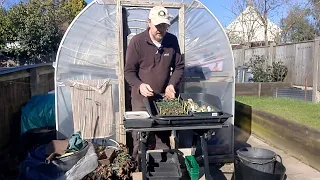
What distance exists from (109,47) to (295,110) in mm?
4380

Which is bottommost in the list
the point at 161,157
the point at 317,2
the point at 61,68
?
the point at 161,157

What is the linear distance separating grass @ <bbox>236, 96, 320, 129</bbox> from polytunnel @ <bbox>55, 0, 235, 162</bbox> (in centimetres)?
157

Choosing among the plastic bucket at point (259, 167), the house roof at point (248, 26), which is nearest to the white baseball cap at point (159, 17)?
the plastic bucket at point (259, 167)

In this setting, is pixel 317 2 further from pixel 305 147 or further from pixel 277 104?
pixel 305 147

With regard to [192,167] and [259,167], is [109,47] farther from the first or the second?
[259,167]

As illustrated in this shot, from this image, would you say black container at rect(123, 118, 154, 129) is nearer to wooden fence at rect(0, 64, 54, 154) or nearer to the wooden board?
the wooden board

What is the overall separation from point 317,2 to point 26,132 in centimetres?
1874

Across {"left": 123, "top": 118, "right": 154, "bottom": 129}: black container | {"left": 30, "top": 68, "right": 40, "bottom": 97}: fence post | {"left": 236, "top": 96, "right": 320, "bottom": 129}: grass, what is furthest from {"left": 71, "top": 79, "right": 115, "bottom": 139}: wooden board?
{"left": 236, "top": 96, "right": 320, "bottom": 129}: grass

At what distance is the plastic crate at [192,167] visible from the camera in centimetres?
305

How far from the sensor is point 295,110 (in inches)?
259

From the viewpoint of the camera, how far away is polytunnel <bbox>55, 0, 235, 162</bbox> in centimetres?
450

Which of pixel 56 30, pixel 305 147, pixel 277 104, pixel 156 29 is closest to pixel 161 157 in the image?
pixel 156 29

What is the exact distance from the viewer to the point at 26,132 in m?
4.74

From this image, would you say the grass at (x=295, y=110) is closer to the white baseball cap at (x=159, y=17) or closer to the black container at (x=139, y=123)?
the white baseball cap at (x=159, y=17)
